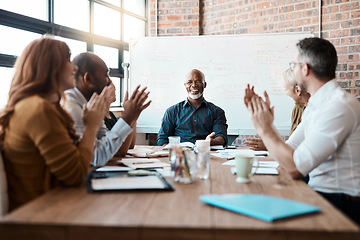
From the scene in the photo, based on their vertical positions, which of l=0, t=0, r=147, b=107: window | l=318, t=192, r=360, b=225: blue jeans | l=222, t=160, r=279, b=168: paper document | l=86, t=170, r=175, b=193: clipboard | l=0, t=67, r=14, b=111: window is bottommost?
l=318, t=192, r=360, b=225: blue jeans

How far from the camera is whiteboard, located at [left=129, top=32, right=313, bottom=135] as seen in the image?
4172 millimetres

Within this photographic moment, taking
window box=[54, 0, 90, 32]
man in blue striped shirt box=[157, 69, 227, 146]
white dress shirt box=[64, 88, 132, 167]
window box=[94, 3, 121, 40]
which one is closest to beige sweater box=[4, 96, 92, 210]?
white dress shirt box=[64, 88, 132, 167]

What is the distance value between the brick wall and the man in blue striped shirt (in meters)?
1.42

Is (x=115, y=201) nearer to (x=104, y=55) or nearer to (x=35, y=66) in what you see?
(x=35, y=66)

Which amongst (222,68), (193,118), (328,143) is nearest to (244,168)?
(328,143)

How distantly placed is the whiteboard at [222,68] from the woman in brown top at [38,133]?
3.04 m

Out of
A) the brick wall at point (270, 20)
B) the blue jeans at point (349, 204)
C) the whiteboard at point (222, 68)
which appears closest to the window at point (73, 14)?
the whiteboard at point (222, 68)

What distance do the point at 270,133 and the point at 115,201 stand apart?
2.71ft

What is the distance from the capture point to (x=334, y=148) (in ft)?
4.82

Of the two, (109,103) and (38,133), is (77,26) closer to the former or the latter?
(109,103)

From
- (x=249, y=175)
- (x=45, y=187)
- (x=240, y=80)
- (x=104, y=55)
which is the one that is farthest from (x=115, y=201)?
(x=104, y=55)

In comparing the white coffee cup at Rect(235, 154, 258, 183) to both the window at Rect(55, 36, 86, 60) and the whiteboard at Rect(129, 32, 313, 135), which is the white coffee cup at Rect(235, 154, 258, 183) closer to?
the whiteboard at Rect(129, 32, 313, 135)

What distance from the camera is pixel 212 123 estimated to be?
137 inches

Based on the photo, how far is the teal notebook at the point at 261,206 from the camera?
3.04 feet
